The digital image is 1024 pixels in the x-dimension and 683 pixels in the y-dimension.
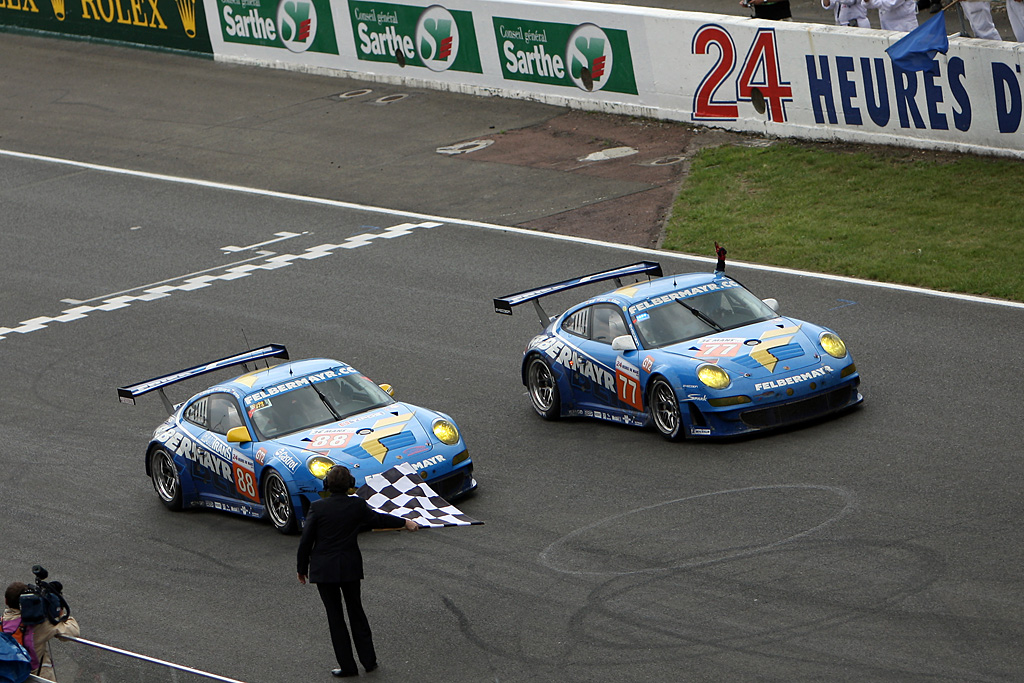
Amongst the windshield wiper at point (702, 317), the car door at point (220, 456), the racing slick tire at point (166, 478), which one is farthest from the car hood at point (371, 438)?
the windshield wiper at point (702, 317)

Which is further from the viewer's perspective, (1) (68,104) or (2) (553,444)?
(1) (68,104)

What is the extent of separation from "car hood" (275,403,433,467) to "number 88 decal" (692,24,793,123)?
13.6 m

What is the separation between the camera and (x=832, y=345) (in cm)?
1461

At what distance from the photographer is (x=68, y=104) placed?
34.5 metres

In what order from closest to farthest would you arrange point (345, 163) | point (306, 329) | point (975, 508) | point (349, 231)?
1. point (975, 508)
2. point (306, 329)
3. point (349, 231)
4. point (345, 163)

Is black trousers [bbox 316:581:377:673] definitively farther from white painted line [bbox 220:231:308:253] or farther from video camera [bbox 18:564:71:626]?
white painted line [bbox 220:231:308:253]

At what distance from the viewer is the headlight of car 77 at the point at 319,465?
A: 43.0 feet

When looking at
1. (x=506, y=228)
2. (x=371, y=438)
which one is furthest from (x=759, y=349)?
(x=506, y=228)

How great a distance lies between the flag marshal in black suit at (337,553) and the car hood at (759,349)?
16.3 feet

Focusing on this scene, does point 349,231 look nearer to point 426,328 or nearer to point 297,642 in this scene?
point 426,328

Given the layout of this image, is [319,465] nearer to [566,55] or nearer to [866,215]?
[866,215]

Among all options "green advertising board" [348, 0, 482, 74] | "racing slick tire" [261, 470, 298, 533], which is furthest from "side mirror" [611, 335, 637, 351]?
"green advertising board" [348, 0, 482, 74]

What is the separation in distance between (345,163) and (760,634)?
19177 millimetres

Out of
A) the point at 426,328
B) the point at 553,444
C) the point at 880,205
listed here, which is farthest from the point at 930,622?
the point at 880,205
